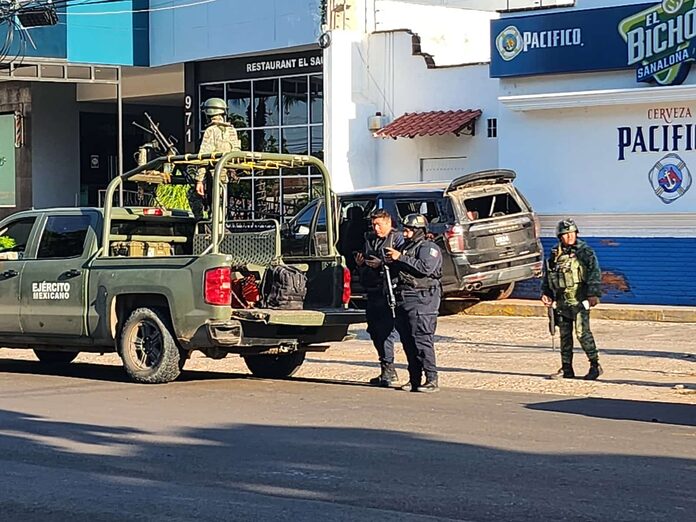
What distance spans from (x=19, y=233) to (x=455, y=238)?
23.4 ft

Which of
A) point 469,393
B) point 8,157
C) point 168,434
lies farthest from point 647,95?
point 8,157

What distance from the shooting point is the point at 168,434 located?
9719 mm

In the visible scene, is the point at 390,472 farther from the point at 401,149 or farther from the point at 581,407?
the point at 401,149

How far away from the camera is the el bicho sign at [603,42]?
64.5 feet

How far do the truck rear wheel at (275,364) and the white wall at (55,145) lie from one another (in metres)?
21.7

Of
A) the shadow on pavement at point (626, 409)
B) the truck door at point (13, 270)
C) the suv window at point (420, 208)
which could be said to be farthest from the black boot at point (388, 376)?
the suv window at point (420, 208)

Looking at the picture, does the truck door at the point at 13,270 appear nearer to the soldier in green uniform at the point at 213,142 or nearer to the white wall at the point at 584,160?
the soldier in green uniform at the point at 213,142

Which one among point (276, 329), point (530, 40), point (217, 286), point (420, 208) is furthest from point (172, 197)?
point (217, 286)

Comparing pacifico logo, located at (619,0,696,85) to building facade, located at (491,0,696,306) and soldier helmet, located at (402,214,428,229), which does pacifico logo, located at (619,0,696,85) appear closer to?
building facade, located at (491,0,696,306)

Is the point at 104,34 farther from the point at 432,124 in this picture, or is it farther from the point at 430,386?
the point at 430,386

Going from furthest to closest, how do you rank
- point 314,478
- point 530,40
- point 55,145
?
point 55,145 → point 530,40 → point 314,478

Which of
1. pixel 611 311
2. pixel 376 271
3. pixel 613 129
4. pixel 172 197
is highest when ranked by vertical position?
pixel 613 129

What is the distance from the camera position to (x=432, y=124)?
2338 cm

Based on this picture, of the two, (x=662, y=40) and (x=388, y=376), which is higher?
(x=662, y=40)
